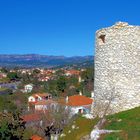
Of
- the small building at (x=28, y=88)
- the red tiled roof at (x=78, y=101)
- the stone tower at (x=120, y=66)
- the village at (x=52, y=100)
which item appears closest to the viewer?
the stone tower at (x=120, y=66)

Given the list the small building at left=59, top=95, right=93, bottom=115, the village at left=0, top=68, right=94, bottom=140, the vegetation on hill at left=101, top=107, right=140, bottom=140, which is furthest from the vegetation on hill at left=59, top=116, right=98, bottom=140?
the small building at left=59, top=95, right=93, bottom=115

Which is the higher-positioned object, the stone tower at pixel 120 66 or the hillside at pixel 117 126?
the stone tower at pixel 120 66

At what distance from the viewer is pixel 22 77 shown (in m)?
120

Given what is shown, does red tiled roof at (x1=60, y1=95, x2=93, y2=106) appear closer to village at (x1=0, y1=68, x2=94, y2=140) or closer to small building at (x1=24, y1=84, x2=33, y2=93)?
village at (x1=0, y1=68, x2=94, y2=140)

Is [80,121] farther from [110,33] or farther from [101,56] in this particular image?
[110,33]

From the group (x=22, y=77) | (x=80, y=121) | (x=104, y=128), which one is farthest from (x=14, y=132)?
(x=22, y=77)

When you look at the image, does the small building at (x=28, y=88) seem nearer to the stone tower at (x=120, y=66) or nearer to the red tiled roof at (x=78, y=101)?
the red tiled roof at (x=78, y=101)

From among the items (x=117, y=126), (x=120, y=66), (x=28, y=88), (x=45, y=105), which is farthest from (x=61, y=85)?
(x=117, y=126)

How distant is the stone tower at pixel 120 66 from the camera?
502 inches

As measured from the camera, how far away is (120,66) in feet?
42.2

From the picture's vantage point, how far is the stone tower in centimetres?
1274

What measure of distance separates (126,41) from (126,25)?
1.84ft

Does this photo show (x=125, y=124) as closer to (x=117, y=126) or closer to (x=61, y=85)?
(x=117, y=126)

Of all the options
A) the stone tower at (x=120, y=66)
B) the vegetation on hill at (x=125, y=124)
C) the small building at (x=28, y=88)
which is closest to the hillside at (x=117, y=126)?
the vegetation on hill at (x=125, y=124)
